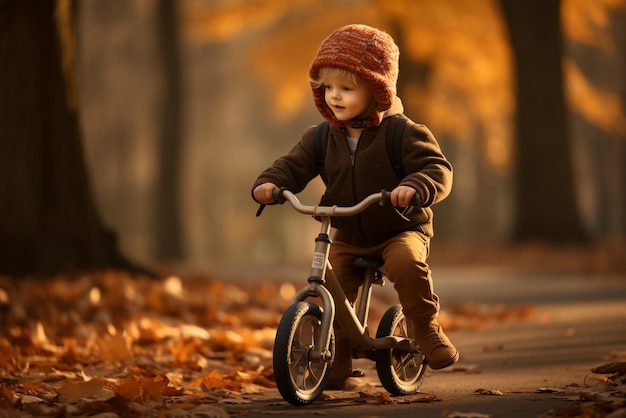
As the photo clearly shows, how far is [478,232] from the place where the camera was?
110 feet

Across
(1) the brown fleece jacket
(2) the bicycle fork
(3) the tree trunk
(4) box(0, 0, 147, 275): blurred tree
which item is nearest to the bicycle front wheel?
(2) the bicycle fork

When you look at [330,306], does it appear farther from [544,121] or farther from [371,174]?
[544,121]

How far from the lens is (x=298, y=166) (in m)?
5.20

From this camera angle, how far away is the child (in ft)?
16.3

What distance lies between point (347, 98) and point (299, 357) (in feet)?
3.98

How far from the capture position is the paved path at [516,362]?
476 centimetres

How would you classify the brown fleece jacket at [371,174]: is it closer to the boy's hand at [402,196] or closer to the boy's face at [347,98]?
the boy's face at [347,98]

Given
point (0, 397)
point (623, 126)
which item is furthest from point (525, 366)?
point (623, 126)

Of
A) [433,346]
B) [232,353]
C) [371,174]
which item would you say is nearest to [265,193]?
[371,174]

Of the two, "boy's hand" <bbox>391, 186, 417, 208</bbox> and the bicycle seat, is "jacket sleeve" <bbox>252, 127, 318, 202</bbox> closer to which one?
the bicycle seat

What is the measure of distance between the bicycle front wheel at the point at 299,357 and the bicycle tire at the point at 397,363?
1.21ft

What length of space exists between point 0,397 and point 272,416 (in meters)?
1.21

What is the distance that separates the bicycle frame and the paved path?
0.92 ft

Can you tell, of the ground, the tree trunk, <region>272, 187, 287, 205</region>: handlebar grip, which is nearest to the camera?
the ground
